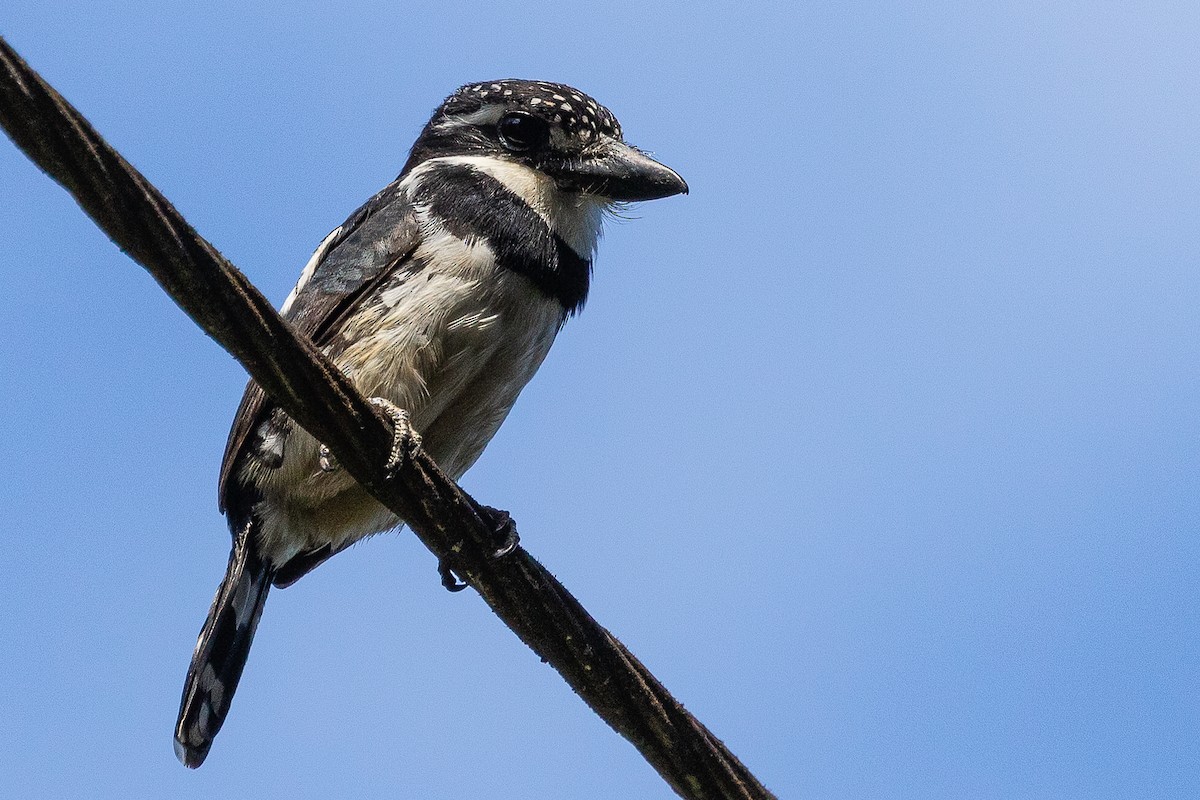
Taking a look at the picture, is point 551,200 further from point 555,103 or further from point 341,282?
point 341,282

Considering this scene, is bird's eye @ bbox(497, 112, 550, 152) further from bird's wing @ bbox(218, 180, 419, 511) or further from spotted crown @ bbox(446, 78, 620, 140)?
bird's wing @ bbox(218, 180, 419, 511)

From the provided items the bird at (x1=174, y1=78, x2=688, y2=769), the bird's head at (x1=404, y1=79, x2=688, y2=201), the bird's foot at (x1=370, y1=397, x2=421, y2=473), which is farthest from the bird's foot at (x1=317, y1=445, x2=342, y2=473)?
the bird's head at (x1=404, y1=79, x2=688, y2=201)

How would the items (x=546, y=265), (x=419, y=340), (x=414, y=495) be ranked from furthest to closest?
(x=546, y=265), (x=419, y=340), (x=414, y=495)

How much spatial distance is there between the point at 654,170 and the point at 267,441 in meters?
1.58

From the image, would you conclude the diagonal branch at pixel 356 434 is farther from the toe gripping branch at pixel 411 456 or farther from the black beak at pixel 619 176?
the black beak at pixel 619 176

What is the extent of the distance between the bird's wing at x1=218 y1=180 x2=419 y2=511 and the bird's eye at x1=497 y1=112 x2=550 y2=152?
49 cm

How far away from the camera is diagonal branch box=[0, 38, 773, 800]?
218 centimetres

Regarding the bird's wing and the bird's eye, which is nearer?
the bird's wing

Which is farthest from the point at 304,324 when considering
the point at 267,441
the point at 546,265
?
the point at 546,265

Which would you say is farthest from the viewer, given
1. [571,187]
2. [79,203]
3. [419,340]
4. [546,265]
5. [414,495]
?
[571,187]

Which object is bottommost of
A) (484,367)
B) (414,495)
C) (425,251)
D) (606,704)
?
(606,704)

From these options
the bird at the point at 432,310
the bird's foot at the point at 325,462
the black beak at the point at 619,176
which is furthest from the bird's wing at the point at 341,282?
the black beak at the point at 619,176

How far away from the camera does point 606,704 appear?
2879mm

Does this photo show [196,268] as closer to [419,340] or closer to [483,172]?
[419,340]
